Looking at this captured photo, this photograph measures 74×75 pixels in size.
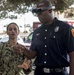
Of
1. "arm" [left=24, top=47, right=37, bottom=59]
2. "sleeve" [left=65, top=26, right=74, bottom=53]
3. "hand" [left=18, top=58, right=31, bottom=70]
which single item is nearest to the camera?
"sleeve" [left=65, top=26, right=74, bottom=53]

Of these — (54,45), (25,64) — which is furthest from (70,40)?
(25,64)

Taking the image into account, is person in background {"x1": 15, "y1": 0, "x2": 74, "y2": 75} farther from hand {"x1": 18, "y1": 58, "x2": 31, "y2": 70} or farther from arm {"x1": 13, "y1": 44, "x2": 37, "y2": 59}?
hand {"x1": 18, "y1": 58, "x2": 31, "y2": 70}

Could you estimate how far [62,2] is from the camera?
4.39 m

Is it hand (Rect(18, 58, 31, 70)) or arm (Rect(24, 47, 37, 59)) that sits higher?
arm (Rect(24, 47, 37, 59))

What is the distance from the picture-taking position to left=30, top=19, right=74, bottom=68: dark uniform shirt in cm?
282

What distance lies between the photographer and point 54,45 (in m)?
2.90

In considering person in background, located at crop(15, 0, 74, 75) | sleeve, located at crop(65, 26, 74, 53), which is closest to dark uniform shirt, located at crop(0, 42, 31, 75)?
person in background, located at crop(15, 0, 74, 75)

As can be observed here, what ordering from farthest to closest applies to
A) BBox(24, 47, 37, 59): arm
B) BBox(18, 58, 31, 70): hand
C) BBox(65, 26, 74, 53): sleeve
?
BBox(18, 58, 31, 70): hand
BBox(24, 47, 37, 59): arm
BBox(65, 26, 74, 53): sleeve

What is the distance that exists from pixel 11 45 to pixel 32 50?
41cm

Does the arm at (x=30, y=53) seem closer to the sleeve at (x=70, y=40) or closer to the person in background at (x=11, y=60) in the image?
the person in background at (x=11, y=60)

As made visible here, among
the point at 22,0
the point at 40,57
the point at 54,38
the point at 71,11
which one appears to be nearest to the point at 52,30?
the point at 54,38

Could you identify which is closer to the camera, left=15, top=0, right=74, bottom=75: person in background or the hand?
left=15, top=0, right=74, bottom=75: person in background

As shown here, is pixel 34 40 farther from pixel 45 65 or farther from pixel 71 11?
pixel 71 11

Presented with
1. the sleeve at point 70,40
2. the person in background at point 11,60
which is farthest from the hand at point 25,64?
the sleeve at point 70,40
